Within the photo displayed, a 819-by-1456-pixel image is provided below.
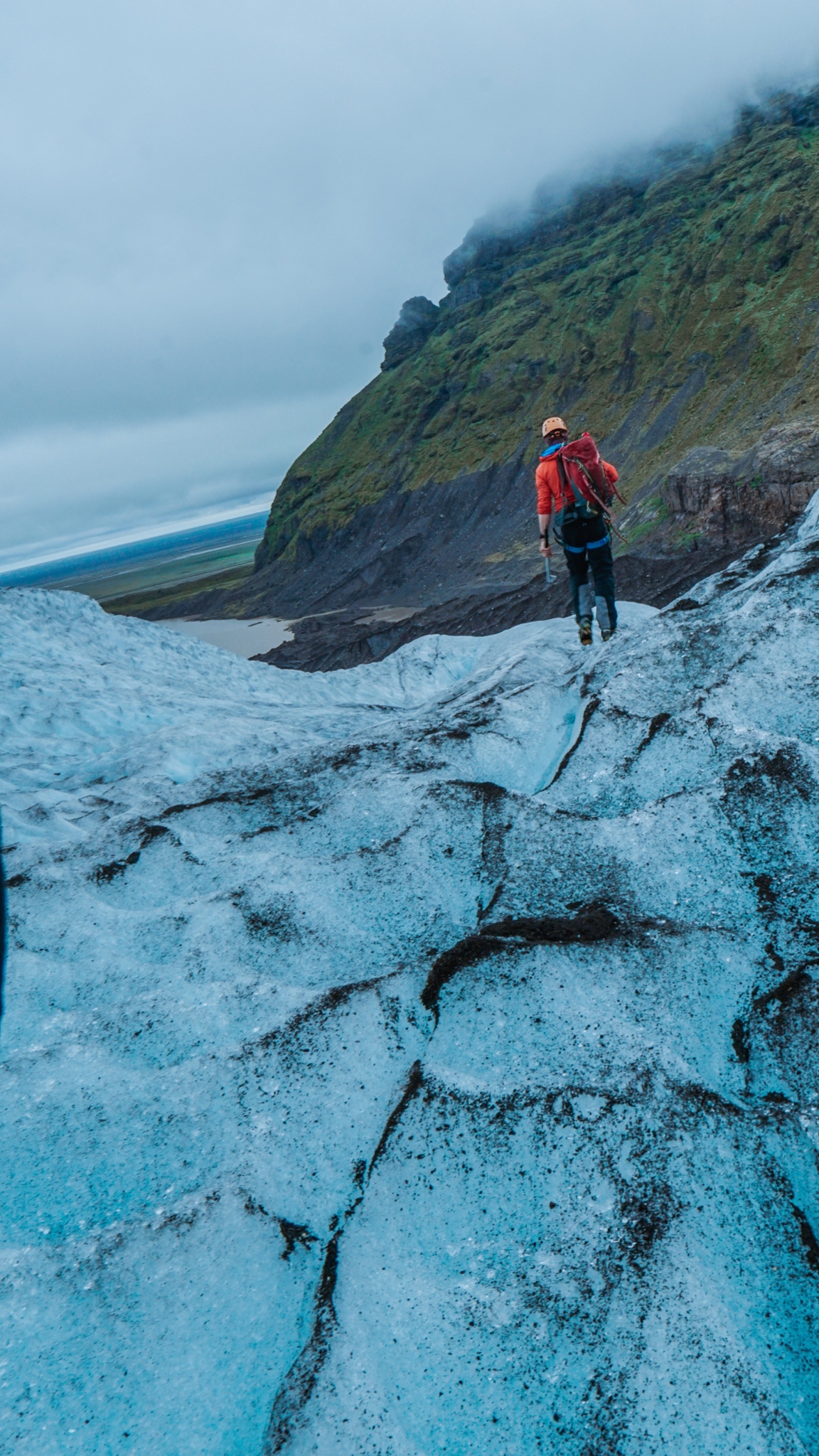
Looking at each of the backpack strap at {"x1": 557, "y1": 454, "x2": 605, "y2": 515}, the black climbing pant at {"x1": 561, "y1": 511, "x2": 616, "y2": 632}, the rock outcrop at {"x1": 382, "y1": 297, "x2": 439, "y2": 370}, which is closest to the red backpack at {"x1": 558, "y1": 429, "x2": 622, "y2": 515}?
the backpack strap at {"x1": 557, "y1": 454, "x2": 605, "y2": 515}

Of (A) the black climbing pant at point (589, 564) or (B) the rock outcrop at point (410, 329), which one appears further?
(B) the rock outcrop at point (410, 329)

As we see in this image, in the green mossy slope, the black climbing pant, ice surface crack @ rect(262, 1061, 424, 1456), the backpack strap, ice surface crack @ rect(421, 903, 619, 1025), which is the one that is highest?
the green mossy slope

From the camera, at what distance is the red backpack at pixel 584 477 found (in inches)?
314

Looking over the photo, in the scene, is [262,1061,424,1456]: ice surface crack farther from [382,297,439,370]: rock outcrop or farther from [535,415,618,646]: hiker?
[382,297,439,370]: rock outcrop

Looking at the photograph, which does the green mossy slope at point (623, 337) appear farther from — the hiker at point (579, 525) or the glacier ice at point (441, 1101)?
the glacier ice at point (441, 1101)

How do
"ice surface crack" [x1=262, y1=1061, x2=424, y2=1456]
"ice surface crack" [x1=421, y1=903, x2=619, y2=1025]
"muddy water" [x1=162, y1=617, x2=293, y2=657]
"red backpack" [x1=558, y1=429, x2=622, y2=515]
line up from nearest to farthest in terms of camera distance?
1. "ice surface crack" [x1=262, y1=1061, x2=424, y2=1456]
2. "ice surface crack" [x1=421, y1=903, x2=619, y2=1025]
3. "red backpack" [x1=558, y1=429, x2=622, y2=515]
4. "muddy water" [x1=162, y1=617, x2=293, y2=657]

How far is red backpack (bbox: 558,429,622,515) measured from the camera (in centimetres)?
798

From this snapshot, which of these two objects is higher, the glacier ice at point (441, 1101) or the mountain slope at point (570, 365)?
the mountain slope at point (570, 365)

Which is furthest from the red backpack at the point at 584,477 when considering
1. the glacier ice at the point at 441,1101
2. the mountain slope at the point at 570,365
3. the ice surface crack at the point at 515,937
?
the mountain slope at the point at 570,365

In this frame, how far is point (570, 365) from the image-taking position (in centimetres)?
5659

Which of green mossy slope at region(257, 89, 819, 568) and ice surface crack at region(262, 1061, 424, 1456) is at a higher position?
green mossy slope at region(257, 89, 819, 568)

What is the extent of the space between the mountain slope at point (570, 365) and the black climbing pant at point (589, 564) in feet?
106

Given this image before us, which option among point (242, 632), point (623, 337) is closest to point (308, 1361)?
point (242, 632)

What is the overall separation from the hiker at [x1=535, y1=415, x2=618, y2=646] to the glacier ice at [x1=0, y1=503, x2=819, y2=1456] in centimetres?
312
